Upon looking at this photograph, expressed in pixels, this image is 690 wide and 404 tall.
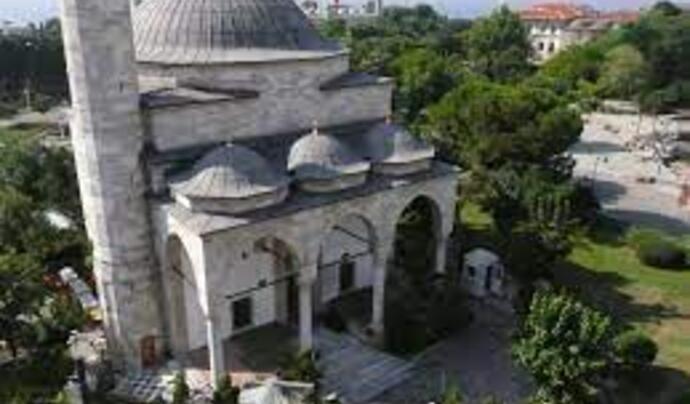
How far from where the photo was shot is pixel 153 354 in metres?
22.9

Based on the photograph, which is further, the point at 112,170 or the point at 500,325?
the point at 500,325

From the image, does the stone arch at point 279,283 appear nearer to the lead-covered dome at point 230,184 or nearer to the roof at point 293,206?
the roof at point 293,206

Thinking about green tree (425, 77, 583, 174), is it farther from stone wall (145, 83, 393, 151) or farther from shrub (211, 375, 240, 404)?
shrub (211, 375, 240, 404)

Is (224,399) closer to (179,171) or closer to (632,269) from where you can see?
(179,171)

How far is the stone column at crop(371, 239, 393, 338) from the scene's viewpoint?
23.4 metres

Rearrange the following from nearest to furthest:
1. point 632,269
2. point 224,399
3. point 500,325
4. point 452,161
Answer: point 224,399
point 500,325
point 632,269
point 452,161

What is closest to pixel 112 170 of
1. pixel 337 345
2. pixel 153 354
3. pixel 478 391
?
pixel 153 354

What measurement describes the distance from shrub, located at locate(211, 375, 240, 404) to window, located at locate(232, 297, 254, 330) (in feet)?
14.4

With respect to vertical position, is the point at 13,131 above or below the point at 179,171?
below

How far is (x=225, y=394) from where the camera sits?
1947 cm

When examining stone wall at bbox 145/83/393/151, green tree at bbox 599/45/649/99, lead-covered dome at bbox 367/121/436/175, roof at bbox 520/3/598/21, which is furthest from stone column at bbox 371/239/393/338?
roof at bbox 520/3/598/21

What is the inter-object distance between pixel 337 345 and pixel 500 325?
20.5ft

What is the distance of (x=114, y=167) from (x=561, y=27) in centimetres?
9915

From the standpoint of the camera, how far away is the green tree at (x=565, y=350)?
61.4ft
